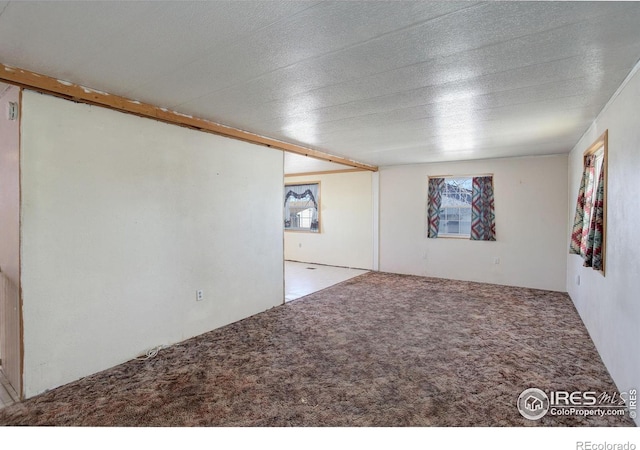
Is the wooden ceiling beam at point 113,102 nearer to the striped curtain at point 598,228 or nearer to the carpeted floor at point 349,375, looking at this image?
the carpeted floor at point 349,375

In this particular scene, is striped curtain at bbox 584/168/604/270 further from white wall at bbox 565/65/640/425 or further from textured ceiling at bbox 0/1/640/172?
textured ceiling at bbox 0/1/640/172

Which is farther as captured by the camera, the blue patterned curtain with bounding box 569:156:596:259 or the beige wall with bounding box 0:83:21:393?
the blue patterned curtain with bounding box 569:156:596:259

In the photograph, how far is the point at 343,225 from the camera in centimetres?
735

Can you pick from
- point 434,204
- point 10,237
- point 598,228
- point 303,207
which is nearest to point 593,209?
point 598,228

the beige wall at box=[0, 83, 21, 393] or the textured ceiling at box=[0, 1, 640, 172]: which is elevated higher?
the textured ceiling at box=[0, 1, 640, 172]

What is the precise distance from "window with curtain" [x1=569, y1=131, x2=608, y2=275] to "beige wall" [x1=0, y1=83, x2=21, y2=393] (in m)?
4.38

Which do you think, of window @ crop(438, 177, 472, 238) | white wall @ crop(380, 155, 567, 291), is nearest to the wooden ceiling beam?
white wall @ crop(380, 155, 567, 291)

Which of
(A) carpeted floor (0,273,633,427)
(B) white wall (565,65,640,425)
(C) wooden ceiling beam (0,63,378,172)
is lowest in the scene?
(A) carpeted floor (0,273,633,427)

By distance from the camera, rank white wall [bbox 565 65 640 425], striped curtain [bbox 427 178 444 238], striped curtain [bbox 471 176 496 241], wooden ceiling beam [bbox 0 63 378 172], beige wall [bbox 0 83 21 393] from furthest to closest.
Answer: striped curtain [bbox 427 178 444 238] < striped curtain [bbox 471 176 496 241] < beige wall [bbox 0 83 21 393] < wooden ceiling beam [bbox 0 63 378 172] < white wall [bbox 565 65 640 425]

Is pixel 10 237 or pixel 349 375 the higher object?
pixel 10 237

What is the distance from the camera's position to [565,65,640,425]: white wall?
2004 millimetres

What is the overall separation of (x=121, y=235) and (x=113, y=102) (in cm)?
106

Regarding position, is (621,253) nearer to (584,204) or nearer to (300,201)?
(584,204)

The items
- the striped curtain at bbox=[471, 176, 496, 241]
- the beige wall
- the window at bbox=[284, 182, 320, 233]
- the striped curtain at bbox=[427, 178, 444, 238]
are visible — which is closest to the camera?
the beige wall
